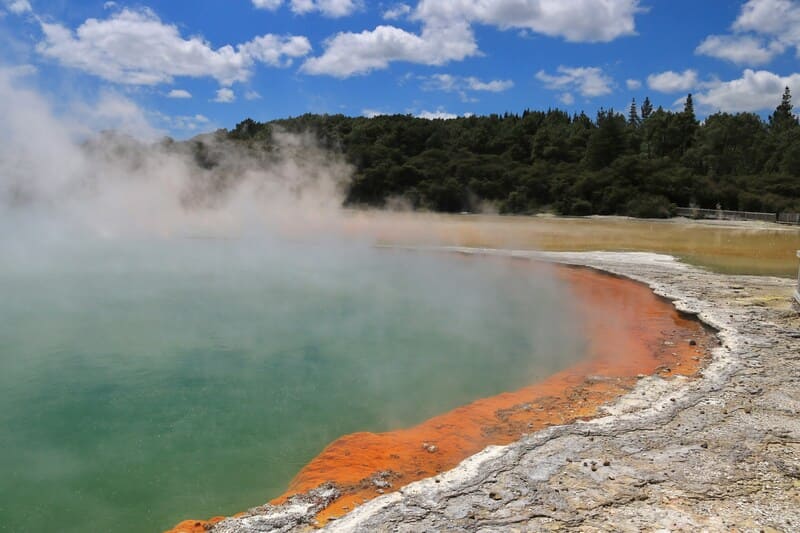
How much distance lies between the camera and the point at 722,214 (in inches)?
1303

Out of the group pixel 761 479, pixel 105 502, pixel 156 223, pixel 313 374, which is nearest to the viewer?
pixel 761 479

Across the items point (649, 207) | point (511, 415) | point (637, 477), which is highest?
point (649, 207)

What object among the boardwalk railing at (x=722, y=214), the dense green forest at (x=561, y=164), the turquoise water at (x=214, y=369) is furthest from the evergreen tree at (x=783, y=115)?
the turquoise water at (x=214, y=369)

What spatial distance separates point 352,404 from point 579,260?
34.4 feet

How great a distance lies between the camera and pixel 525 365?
21.8ft

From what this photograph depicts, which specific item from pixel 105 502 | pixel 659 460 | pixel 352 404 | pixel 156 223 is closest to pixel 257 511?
pixel 105 502

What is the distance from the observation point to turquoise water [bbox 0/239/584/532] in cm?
394

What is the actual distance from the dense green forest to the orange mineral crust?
20.2 meters

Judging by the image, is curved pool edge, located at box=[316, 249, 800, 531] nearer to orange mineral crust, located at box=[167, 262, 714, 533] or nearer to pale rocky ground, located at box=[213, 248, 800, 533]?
pale rocky ground, located at box=[213, 248, 800, 533]

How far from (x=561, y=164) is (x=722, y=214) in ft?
42.4

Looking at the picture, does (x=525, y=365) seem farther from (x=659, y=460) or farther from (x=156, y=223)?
(x=156, y=223)

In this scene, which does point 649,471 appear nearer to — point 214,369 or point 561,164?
point 214,369

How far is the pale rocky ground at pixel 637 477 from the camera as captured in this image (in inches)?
121

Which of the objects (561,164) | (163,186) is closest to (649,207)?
(561,164)
